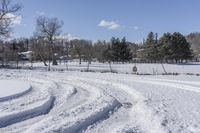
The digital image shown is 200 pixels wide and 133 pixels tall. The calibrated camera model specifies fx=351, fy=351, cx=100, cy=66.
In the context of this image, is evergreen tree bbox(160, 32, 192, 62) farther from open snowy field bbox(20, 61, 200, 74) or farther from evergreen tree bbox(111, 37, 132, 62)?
open snowy field bbox(20, 61, 200, 74)

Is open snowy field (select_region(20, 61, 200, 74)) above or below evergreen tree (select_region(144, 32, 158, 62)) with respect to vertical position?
below

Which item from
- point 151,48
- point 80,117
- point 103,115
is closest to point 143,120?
point 103,115

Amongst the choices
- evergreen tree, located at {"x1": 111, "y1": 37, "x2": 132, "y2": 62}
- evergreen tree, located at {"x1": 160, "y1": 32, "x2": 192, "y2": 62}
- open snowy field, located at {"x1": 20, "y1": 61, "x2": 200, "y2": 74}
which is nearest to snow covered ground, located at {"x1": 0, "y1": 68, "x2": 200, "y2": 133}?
open snowy field, located at {"x1": 20, "y1": 61, "x2": 200, "y2": 74}

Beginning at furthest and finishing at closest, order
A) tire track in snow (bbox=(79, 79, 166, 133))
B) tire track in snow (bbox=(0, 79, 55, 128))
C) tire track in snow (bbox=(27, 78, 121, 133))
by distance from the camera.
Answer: tire track in snow (bbox=(0, 79, 55, 128)) < tire track in snow (bbox=(79, 79, 166, 133)) < tire track in snow (bbox=(27, 78, 121, 133))

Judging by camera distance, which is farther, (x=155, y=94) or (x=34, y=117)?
(x=155, y=94)

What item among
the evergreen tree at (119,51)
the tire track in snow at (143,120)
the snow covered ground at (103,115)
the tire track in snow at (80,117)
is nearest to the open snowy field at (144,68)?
the evergreen tree at (119,51)

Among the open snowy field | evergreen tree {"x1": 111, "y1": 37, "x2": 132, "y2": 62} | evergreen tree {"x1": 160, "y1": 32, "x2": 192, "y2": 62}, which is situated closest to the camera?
the open snowy field

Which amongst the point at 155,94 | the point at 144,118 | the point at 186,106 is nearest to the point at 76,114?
the point at 144,118

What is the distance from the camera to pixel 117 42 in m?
82.3

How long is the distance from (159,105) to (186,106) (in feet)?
3.56

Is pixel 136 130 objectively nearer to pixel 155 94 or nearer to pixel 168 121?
pixel 168 121

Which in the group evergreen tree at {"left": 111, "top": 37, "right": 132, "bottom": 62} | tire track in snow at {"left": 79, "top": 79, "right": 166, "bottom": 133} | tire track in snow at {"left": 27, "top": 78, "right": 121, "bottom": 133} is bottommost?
tire track in snow at {"left": 79, "top": 79, "right": 166, "bottom": 133}

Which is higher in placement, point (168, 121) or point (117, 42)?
point (117, 42)

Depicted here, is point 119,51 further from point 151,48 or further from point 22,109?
point 22,109
